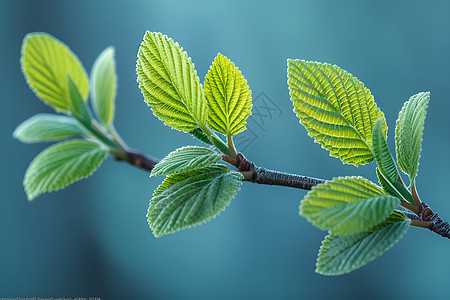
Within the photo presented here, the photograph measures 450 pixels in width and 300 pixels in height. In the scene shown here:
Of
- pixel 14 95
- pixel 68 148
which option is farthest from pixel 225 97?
pixel 14 95

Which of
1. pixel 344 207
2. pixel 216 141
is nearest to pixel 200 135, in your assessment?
pixel 216 141

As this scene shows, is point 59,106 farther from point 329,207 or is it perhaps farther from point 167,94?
point 329,207

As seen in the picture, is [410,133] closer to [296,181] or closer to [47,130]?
[296,181]

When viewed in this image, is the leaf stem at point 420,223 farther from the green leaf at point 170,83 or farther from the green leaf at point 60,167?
the green leaf at point 60,167

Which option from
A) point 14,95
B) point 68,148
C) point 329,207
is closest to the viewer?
point 329,207

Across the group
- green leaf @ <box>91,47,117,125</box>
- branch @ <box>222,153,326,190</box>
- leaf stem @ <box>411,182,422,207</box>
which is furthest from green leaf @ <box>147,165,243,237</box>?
green leaf @ <box>91,47,117,125</box>

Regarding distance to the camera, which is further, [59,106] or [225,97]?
[59,106]

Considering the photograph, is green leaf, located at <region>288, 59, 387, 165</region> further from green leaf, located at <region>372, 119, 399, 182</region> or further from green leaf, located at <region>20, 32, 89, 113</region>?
green leaf, located at <region>20, 32, 89, 113</region>
